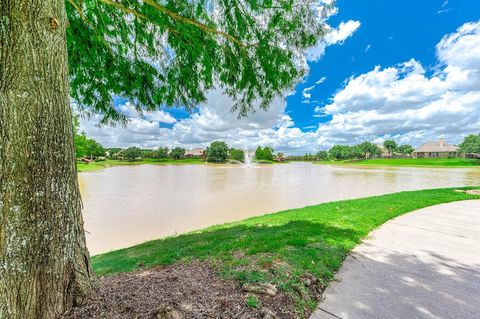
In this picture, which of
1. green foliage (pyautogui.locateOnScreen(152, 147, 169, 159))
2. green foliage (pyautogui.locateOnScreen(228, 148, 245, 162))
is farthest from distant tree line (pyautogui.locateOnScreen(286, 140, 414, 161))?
green foliage (pyautogui.locateOnScreen(152, 147, 169, 159))

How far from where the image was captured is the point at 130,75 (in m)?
3.66

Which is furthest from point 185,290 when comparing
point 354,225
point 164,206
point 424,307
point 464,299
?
point 164,206

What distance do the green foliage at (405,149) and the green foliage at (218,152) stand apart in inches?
2716

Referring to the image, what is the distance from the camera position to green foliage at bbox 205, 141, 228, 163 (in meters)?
80.2

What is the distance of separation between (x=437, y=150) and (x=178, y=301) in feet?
328

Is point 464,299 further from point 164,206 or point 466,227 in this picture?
point 164,206

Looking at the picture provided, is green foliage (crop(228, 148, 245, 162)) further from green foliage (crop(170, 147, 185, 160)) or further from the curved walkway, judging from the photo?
the curved walkway

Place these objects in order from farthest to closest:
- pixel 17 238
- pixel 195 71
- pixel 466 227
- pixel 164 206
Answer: pixel 164 206 < pixel 466 227 < pixel 195 71 < pixel 17 238

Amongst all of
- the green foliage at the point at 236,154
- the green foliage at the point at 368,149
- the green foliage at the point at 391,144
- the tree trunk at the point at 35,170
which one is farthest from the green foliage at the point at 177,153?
the tree trunk at the point at 35,170

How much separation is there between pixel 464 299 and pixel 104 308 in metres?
3.36

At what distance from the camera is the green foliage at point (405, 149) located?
8610cm

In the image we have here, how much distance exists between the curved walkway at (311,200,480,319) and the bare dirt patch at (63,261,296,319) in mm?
513

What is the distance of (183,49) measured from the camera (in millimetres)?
3328

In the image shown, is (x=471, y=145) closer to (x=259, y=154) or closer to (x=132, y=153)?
(x=259, y=154)
